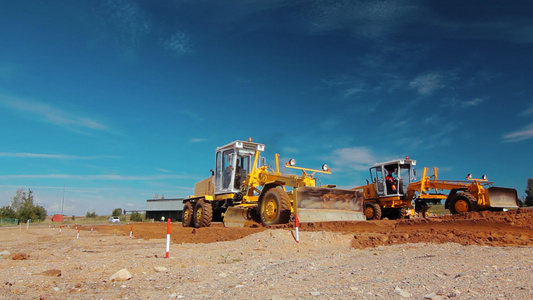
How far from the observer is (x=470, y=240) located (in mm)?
7211

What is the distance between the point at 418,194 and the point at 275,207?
31.8 feet

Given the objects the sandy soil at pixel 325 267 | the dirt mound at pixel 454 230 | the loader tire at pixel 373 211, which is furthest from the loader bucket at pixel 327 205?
the loader tire at pixel 373 211

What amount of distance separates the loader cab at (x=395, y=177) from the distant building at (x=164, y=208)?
38.0 metres

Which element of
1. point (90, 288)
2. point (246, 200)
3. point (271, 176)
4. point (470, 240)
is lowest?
point (90, 288)

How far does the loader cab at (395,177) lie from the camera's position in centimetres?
1897

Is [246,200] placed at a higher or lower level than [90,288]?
higher

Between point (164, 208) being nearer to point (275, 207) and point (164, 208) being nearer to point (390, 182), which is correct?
point (390, 182)

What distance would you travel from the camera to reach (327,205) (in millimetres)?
12438

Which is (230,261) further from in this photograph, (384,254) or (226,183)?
(226,183)

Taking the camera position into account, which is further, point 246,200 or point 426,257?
point 246,200

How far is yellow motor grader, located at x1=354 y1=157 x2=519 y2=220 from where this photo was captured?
53.8ft

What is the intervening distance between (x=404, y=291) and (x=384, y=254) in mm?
2912

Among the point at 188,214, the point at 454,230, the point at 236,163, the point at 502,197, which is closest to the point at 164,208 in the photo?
the point at 188,214

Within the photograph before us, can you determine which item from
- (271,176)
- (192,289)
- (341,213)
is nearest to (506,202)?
(341,213)
